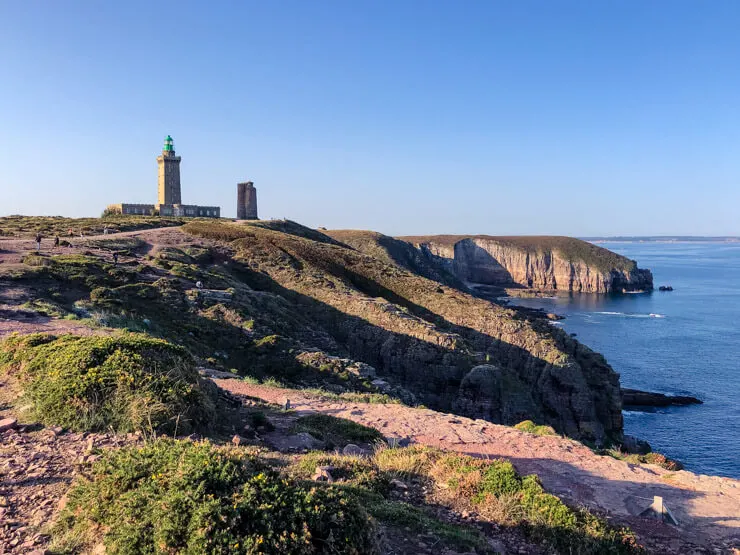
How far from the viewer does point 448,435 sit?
13.4 meters

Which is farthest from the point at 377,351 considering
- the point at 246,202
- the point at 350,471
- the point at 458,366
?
the point at 246,202

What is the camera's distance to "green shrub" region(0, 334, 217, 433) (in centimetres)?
873

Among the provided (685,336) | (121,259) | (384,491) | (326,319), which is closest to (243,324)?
(326,319)

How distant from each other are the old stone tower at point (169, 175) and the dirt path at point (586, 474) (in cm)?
7130

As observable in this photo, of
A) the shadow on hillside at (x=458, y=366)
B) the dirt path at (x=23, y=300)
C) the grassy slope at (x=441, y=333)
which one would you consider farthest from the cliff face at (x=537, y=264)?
the dirt path at (x=23, y=300)

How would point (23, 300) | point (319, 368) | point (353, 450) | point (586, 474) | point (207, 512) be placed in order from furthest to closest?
point (319, 368) → point (23, 300) → point (586, 474) → point (353, 450) → point (207, 512)

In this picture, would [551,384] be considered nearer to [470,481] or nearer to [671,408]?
[671,408]

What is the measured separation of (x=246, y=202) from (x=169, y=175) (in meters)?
13.4

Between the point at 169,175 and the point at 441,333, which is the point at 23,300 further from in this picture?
the point at 169,175

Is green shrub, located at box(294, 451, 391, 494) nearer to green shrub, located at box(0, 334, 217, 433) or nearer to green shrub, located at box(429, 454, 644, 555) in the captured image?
green shrub, located at box(429, 454, 644, 555)

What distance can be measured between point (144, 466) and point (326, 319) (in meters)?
25.2

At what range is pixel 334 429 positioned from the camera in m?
12.3

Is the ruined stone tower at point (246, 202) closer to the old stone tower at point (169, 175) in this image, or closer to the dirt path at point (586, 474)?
the old stone tower at point (169, 175)

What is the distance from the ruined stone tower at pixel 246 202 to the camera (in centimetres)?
8581
